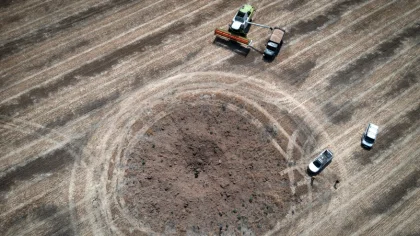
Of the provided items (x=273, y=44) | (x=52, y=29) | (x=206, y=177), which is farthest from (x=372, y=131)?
(x=52, y=29)

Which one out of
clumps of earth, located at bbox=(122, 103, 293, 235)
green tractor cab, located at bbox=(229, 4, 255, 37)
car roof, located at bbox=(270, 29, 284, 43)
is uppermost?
green tractor cab, located at bbox=(229, 4, 255, 37)

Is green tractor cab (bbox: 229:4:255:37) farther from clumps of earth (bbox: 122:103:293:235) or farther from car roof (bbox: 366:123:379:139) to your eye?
car roof (bbox: 366:123:379:139)

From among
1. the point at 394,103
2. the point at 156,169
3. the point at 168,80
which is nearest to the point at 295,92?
the point at 394,103

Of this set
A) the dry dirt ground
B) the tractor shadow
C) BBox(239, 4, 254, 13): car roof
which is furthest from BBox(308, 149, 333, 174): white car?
BBox(239, 4, 254, 13): car roof

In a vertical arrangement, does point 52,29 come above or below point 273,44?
above

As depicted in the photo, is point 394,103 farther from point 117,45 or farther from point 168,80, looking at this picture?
point 117,45

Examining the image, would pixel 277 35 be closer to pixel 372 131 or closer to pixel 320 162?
pixel 372 131

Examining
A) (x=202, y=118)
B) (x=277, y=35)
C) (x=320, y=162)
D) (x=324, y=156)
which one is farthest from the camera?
(x=277, y=35)

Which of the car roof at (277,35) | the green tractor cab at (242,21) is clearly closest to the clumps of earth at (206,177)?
the car roof at (277,35)
